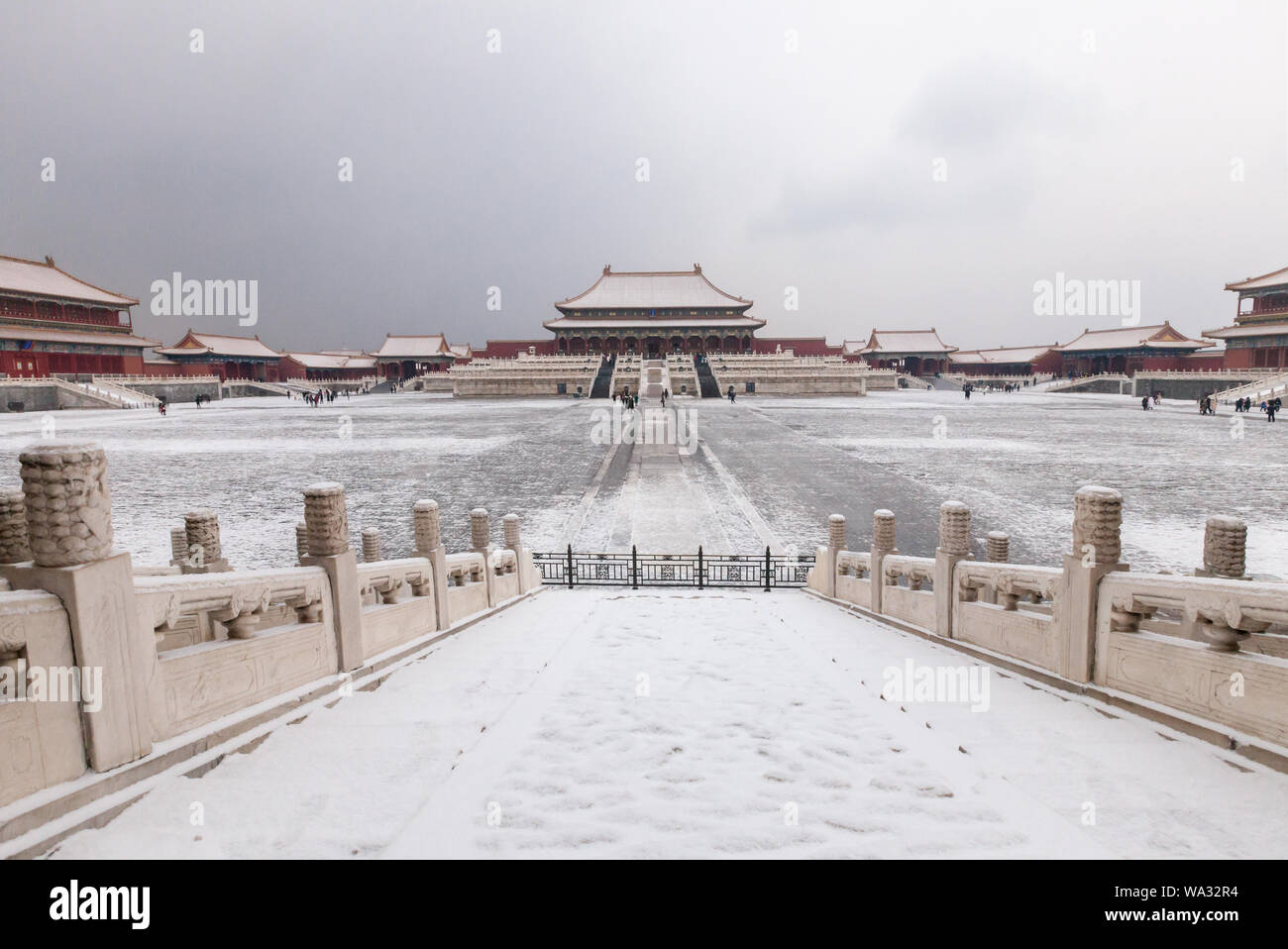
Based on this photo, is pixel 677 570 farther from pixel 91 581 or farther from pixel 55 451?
pixel 55 451

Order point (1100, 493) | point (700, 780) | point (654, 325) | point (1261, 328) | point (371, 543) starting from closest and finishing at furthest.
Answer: point (700, 780), point (1100, 493), point (371, 543), point (1261, 328), point (654, 325)

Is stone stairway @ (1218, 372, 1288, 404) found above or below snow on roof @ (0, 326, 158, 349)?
below

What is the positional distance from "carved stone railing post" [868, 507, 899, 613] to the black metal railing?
229cm

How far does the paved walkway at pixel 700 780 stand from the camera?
2.57 meters

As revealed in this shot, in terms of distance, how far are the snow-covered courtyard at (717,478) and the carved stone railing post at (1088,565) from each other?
6665mm

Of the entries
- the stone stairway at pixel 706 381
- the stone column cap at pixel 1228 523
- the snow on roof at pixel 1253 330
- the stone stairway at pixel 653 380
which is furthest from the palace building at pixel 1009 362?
the stone column cap at pixel 1228 523

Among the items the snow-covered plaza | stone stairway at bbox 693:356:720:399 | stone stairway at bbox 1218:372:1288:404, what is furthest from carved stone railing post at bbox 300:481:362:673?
stone stairway at bbox 1218:372:1288:404

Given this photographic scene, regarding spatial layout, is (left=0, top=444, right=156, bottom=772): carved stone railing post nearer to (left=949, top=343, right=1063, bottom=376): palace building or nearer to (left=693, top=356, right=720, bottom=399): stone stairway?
(left=693, top=356, right=720, bottom=399): stone stairway

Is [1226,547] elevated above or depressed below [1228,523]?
A: below

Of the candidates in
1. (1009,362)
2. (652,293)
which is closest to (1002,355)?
(1009,362)

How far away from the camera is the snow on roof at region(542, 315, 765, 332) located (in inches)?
2537

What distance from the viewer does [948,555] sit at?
19.3 feet

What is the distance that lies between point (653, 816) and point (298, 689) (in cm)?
261

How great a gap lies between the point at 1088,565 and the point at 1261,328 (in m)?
59.5
